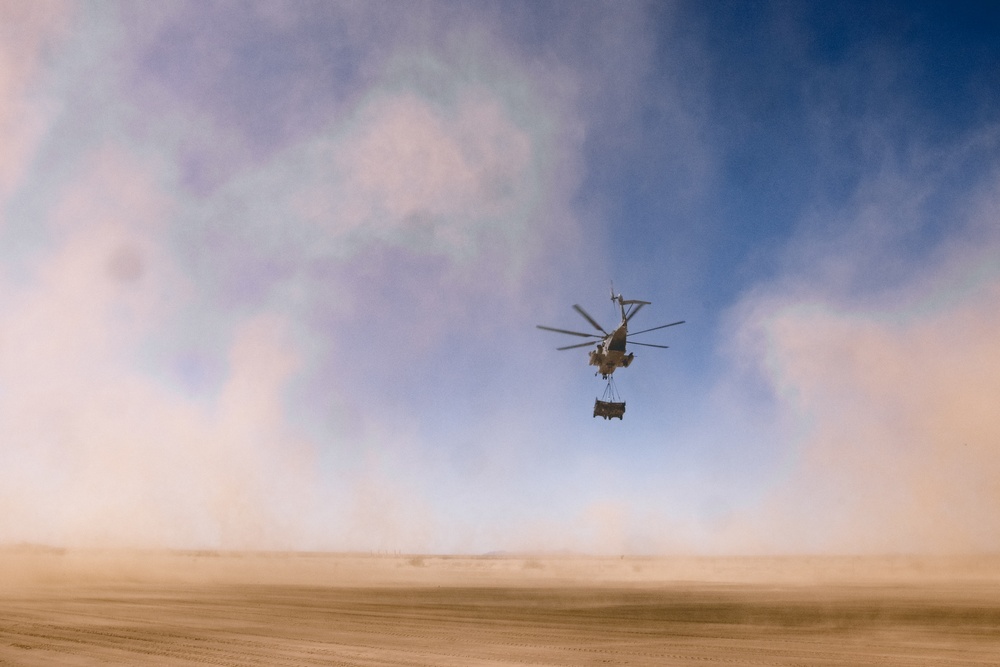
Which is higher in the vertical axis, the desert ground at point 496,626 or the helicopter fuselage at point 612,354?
the helicopter fuselage at point 612,354

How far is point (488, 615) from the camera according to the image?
23516 mm

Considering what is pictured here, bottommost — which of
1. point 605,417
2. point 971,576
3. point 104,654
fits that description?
point 971,576

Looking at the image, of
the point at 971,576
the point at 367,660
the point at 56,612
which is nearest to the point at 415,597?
the point at 56,612

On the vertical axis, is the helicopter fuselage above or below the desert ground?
above

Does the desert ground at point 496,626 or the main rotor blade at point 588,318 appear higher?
the main rotor blade at point 588,318

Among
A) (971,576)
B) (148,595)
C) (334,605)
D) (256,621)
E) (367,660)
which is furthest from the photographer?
(971,576)

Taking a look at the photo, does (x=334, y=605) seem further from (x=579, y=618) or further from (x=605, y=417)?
(x=605, y=417)

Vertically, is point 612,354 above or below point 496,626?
above

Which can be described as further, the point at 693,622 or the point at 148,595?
the point at 148,595

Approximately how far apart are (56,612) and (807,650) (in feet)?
91.4

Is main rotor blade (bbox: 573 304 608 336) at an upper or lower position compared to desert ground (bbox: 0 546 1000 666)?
upper

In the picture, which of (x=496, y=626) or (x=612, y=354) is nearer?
(x=496, y=626)

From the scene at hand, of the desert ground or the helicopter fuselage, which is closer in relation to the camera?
the desert ground

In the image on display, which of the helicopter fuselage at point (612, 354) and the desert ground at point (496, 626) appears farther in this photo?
the helicopter fuselage at point (612, 354)
